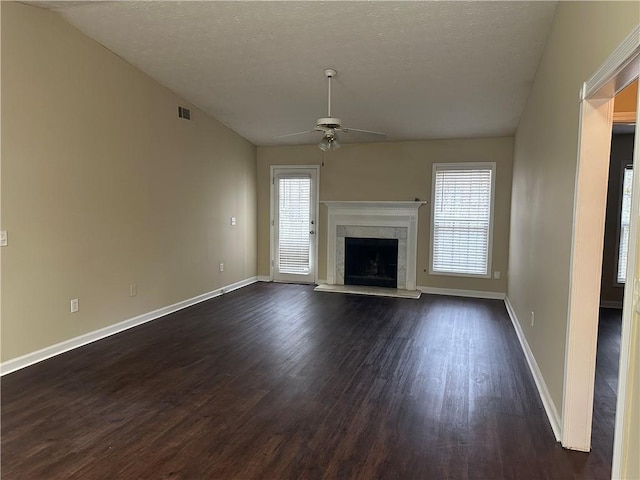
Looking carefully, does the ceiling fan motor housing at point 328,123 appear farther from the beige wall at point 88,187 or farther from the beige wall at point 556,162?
the beige wall at point 88,187

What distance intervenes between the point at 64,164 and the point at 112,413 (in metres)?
2.31

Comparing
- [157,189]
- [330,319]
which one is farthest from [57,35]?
[330,319]

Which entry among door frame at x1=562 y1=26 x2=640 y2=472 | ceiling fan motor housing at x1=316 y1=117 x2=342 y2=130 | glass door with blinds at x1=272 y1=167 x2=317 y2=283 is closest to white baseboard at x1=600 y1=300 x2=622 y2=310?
door frame at x1=562 y1=26 x2=640 y2=472

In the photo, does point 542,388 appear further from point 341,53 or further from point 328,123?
point 341,53

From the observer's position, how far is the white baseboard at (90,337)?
326 cm

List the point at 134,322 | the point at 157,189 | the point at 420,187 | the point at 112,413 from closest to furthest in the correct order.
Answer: the point at 112,413
the point at 134,322
the point at 157,189
the point at 420,187

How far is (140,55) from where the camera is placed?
4.17 metres

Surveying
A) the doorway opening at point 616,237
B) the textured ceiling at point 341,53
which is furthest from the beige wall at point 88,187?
the doorway opening at point 616,237

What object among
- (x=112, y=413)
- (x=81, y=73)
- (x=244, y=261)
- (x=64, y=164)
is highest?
(x=81, y=73)

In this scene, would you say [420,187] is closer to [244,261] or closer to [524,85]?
[524,85]

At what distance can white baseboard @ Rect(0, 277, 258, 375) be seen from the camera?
128 inches

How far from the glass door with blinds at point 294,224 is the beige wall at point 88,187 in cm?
165

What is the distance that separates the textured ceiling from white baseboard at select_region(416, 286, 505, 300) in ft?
8.17

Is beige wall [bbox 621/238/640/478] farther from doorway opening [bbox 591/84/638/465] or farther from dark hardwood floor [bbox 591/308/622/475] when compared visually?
doorway opening [bbox 591/84/638/465]
